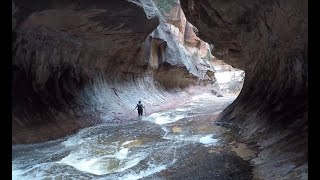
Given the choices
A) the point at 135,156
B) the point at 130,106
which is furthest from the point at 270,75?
the point at 130,106

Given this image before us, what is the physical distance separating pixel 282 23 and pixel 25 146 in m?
9.02

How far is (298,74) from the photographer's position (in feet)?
25.6

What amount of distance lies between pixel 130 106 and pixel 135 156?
968 centimetres

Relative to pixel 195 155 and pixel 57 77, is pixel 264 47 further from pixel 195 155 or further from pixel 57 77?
pixel 57 77

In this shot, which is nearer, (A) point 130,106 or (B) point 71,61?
(B) point 71,61

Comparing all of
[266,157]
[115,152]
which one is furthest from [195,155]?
[115,152]

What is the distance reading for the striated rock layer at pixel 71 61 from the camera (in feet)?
32.9

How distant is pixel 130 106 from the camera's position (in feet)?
59.2

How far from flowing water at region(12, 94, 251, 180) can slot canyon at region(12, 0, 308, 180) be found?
0.03m

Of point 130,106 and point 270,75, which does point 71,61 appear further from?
point 270,75

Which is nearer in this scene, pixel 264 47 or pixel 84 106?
pixel 264 47

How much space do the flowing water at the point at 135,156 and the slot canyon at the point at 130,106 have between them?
31mm

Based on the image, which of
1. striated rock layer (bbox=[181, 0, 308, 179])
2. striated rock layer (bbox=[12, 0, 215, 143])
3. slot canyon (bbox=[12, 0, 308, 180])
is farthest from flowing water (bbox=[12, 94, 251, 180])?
striated rock layer (bbox=[12, 0, 215, 143])

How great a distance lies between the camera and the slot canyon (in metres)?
7.15
